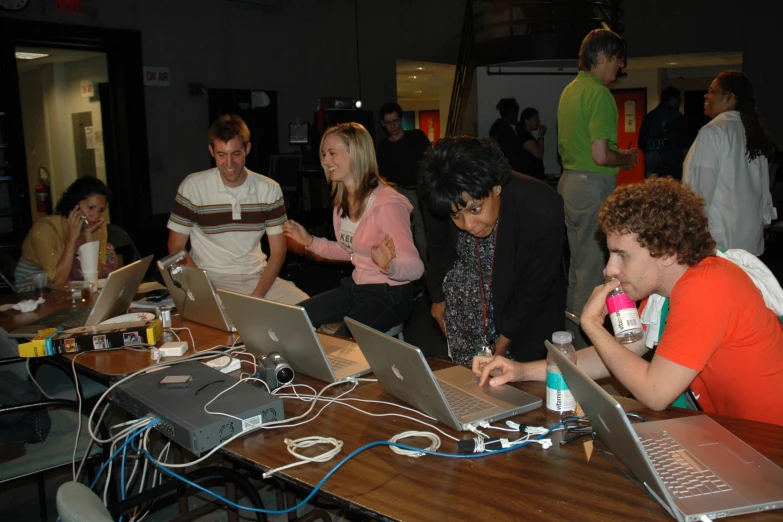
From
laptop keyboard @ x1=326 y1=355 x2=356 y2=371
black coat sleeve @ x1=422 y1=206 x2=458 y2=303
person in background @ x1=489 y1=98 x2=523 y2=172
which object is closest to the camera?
laptop keyboard @ x1=326 y1=355 x2=356 y2=371

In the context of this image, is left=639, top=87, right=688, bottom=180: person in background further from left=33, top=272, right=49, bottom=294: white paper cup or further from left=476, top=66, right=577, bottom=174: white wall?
left=33, top=272, right=49, bottom=294: white paper cup

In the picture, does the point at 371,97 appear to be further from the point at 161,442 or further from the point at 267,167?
the point at 161,442

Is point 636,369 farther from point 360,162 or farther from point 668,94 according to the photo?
point 668,94

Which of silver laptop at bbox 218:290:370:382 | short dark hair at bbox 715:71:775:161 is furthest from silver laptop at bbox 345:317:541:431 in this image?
short dark hair at bbox 715:71:775:161

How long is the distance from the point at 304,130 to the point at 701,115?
27.3 feet

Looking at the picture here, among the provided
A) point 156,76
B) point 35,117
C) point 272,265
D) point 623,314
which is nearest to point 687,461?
point 623,314

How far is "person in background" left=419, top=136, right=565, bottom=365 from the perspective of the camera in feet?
7.57

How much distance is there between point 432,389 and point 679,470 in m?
0.54

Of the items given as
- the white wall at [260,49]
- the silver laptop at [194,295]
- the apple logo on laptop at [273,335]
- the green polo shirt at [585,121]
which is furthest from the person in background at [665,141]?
the apple logo on laptop at [273,335]

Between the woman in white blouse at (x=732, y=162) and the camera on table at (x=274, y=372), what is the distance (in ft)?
8.78

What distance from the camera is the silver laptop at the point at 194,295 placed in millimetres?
2590

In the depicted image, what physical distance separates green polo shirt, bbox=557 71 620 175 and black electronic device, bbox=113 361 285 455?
271 cm

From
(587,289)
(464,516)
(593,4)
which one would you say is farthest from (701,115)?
(464,516)

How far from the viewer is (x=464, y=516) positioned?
129 cm
